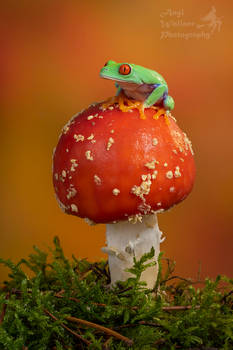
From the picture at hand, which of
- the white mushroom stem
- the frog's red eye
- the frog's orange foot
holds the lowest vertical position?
the white mushroom stem

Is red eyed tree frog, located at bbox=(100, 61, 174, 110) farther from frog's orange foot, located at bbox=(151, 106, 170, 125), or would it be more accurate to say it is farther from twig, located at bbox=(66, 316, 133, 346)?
twig, located at bbox=(66, 316, 133, 346)

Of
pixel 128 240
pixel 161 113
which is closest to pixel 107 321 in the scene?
pixel 128 240

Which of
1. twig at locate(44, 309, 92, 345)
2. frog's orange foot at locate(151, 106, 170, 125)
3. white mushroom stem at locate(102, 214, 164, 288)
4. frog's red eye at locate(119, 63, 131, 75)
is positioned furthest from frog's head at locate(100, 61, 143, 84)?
twig at locate(44, 309, 92, 345)

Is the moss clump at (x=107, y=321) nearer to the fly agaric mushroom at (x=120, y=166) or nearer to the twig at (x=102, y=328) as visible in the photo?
the twig at (x=102, y=328)

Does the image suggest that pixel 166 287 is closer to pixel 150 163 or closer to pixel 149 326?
pixel 149 326

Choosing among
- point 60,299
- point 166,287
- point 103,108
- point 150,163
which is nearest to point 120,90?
point 103,108

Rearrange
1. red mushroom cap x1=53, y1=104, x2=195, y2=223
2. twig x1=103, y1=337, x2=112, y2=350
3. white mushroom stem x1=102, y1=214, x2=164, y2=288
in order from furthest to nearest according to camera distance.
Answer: white mushroom stem x1=102, y1=214, x2=164, y2=288 → red mushroom cap x1=53, y1=104, x2=195, y2=223 → twig x1=103, y1=337, x2=112, y2=350

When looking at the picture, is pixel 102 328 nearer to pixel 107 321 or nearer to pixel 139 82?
pixel 107 321

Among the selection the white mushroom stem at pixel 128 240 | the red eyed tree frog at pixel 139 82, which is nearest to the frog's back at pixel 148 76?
the red eyed tree frog at pixel 139 82
